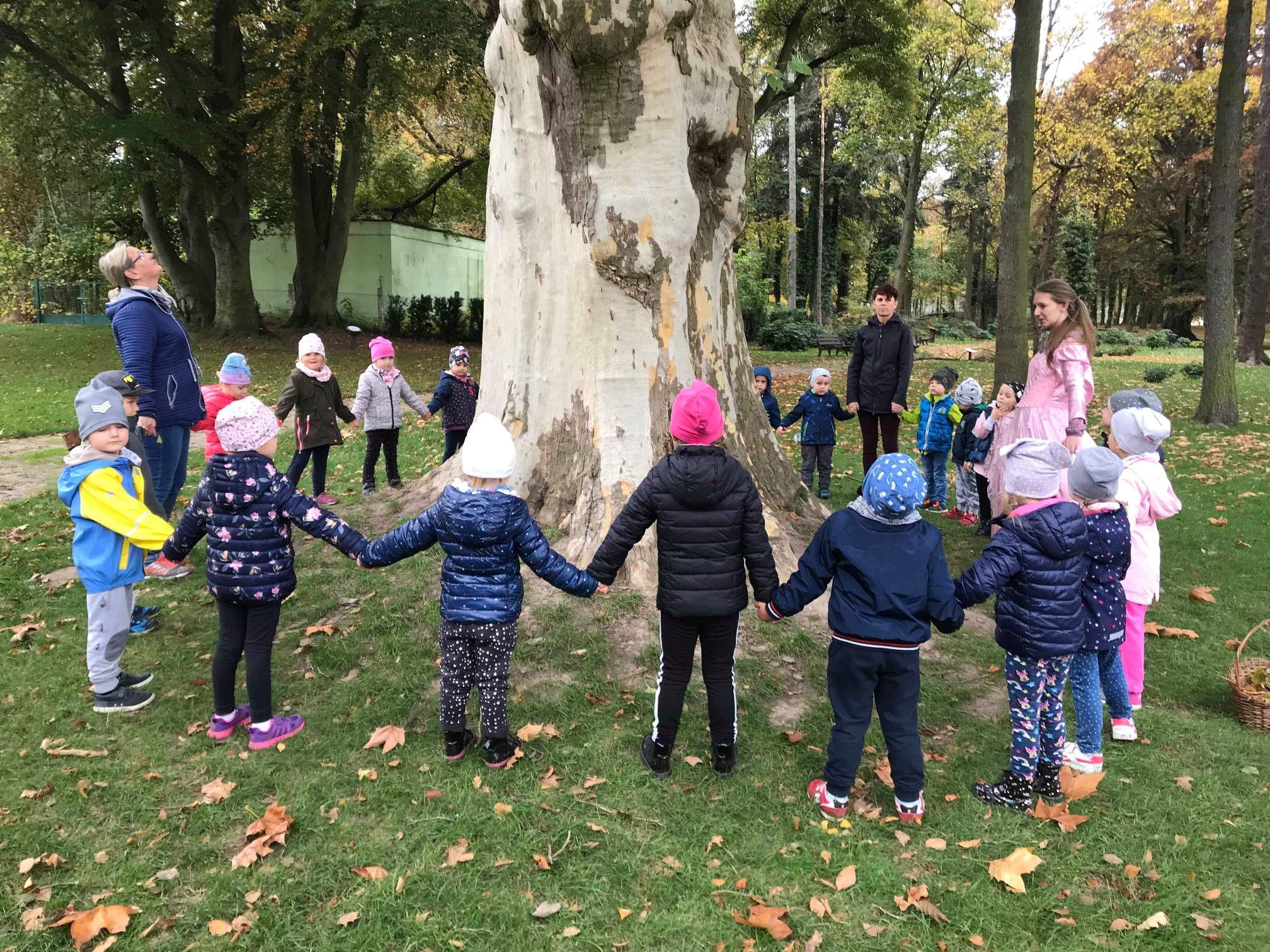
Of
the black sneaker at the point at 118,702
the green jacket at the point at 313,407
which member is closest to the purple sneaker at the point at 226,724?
the black sneaker at the point at 118,702

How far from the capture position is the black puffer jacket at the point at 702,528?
3348 millimetres

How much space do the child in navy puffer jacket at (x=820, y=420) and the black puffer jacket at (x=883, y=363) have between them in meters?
0.69

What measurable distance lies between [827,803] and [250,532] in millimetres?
2731

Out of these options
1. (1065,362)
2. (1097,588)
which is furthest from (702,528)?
(1065,362)

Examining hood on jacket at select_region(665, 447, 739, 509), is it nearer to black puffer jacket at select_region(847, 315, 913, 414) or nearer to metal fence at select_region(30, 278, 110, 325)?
black puffer jacket at select_region(847, 315, 913, 414)

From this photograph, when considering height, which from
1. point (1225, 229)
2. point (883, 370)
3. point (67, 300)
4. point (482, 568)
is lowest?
point (482, 568)

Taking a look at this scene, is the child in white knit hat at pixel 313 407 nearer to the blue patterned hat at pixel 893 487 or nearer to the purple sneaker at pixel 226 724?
the purple sneaker at pixel 226 724

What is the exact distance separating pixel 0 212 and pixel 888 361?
133ft

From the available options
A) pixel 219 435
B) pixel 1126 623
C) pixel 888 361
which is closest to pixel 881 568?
pixel 1126 623

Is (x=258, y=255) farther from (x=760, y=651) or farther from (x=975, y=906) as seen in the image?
(x=975, y=906)

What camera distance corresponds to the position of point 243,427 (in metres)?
3.54

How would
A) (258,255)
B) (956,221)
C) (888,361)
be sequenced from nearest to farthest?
(888,361)
(258,255)
(956,221)

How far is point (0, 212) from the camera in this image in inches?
1332

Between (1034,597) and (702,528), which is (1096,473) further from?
(702,528)
